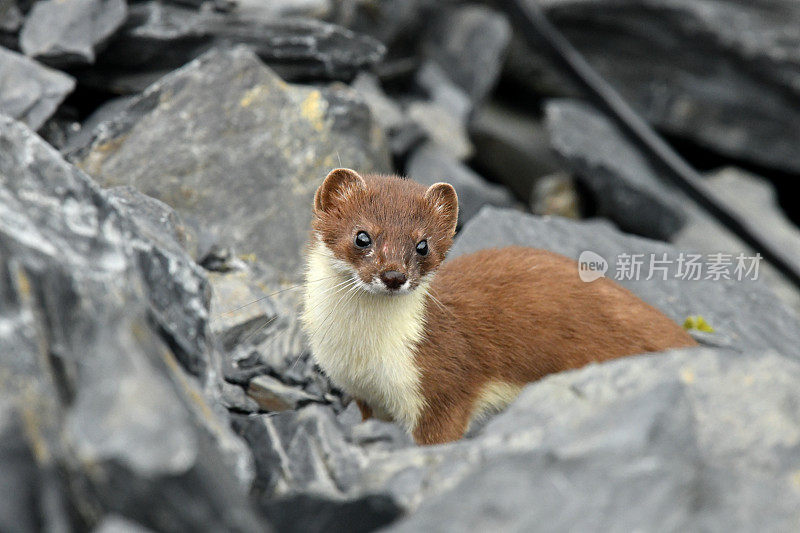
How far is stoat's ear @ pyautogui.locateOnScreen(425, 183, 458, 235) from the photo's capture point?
140 inches

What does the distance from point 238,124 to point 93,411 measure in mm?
3512

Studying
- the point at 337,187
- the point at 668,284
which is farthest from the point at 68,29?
the point at 668,284

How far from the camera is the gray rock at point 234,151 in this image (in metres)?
4.87

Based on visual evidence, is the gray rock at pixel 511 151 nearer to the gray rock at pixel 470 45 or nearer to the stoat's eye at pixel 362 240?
the gray rock at pixel 470 45

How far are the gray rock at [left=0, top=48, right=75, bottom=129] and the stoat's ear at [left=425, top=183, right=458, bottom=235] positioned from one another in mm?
2631

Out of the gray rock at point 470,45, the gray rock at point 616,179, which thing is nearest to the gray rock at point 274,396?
the gray rock at point 616,179

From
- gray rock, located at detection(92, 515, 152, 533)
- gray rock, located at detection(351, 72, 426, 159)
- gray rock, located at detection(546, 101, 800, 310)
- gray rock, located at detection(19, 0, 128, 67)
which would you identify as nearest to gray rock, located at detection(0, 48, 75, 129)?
gray rock, located at detection(19, 0, 128, 67)

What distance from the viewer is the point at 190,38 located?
18.6 ft

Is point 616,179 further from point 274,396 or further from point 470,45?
point 274,396

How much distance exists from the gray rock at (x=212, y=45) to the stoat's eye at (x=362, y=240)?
2909 mm

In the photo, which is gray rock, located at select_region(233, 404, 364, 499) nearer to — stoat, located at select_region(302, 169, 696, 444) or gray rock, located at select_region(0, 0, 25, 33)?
stoat, located at select_region(302, 169, 696, 444)

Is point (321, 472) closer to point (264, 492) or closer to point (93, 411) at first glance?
point (264, 492)

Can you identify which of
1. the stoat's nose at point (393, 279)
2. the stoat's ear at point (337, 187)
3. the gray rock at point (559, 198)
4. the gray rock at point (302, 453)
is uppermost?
the stoat's ear at point (337, 187)

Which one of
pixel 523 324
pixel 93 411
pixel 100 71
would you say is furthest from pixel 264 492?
pixel 100 71
